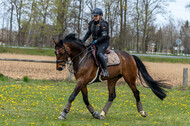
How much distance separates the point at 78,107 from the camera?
8602mm

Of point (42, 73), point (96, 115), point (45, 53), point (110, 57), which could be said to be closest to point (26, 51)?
point (45, 53)

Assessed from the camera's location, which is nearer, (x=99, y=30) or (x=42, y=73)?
(x=99, y=30)

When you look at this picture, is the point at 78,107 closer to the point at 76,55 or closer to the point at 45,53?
the point at 76,55

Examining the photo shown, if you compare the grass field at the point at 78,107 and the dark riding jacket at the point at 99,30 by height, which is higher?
the dark riding jacket at the point at 99,30

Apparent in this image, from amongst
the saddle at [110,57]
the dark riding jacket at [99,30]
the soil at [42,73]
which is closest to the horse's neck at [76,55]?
the saddle at [110,57]

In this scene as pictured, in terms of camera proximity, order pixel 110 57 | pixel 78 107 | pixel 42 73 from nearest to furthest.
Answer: pixel 110 57
pixel 78 107
pixel 42 73

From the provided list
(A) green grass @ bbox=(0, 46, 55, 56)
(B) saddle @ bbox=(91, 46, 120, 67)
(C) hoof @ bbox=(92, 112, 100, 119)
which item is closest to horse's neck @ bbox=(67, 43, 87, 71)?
(B) saddle @ bbox=(91, 46, 120, 67)

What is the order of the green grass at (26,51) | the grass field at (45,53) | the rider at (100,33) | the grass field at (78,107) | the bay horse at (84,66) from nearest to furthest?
the grass field at (78,107) → the bay horse at (84,66) → the rider at (100,33) → the grass field at (45,53) → the green grass at (26,51)

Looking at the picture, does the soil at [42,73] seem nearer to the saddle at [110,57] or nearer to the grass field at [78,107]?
the grass field at [78,107]

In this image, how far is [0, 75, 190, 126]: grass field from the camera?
21.4 ft

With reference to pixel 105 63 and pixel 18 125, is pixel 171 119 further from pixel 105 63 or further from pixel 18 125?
pixel 18 125

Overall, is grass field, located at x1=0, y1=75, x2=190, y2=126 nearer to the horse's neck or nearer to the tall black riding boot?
the tall black riding boot

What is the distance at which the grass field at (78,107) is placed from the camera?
653 centimetres

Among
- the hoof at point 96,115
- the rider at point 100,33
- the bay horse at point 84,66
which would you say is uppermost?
the rider at point 100,33
